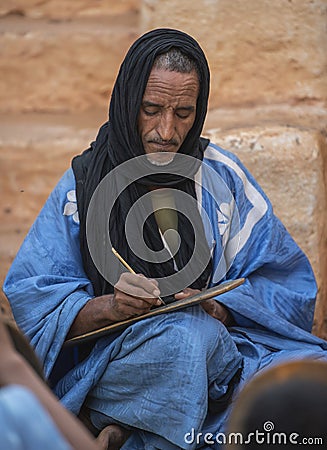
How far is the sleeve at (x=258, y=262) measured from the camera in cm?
363

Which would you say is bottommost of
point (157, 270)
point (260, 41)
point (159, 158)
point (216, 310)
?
point (216, 310)

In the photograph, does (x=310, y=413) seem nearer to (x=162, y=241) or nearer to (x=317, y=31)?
(x=162, y=241)

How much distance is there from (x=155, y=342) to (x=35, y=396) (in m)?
1.50

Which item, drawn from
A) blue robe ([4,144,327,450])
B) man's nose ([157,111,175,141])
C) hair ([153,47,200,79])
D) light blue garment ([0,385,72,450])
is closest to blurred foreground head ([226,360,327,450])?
light blue garment ([0,385,72,450])

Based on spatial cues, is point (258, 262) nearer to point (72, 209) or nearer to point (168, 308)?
point (168, 308)

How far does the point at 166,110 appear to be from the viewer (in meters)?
3.44

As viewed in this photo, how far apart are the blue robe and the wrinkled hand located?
0.07 m

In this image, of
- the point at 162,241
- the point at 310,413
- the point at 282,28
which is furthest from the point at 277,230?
the point at 310,413

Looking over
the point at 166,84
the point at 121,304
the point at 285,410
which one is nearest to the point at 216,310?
the point at 121,304

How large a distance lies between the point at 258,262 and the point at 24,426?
216cm

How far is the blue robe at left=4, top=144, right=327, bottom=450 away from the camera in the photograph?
10.5 ft

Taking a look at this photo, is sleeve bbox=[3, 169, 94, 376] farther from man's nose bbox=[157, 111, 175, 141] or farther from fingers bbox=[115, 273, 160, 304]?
man's nose bbox=[157, 111, 175, 141]

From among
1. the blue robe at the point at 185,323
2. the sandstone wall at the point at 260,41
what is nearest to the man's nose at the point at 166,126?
the blue robe at the point at 185,323

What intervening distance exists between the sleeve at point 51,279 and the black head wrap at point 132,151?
46 mm
